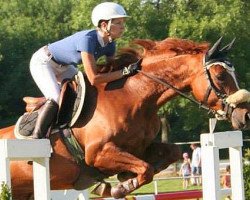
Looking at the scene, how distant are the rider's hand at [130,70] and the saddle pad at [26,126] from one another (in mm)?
944

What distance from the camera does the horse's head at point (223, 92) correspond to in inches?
288

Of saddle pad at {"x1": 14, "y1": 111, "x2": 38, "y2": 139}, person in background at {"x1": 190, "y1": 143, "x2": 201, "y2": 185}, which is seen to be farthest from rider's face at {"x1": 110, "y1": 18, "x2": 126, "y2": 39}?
person in background at {"x1": 190, "y1": 143, "x2": 201, "y2": 185}

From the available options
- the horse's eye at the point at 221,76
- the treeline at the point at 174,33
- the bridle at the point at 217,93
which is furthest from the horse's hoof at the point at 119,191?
the treeline at the point at 174,33

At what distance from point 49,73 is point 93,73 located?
1.97 feet

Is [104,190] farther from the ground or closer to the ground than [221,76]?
closer to the ground

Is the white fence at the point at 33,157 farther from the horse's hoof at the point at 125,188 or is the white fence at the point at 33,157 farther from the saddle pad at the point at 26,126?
the saddle pad at the point at 26,126

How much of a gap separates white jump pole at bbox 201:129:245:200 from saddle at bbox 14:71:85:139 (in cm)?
116

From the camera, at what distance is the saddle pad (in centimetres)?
803

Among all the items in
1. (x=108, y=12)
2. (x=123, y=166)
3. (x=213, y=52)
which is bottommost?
(x=123, y=166)

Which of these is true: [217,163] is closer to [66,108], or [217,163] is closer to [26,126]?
[66,108]

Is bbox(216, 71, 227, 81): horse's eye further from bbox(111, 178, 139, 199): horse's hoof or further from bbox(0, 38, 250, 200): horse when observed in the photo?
bbox(111, 178, 139, 199): horse's hoof

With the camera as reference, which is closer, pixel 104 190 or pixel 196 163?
pixel 104 190

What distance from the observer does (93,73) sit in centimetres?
762

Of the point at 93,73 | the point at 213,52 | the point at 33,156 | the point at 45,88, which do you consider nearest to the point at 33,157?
the point at 33,156
